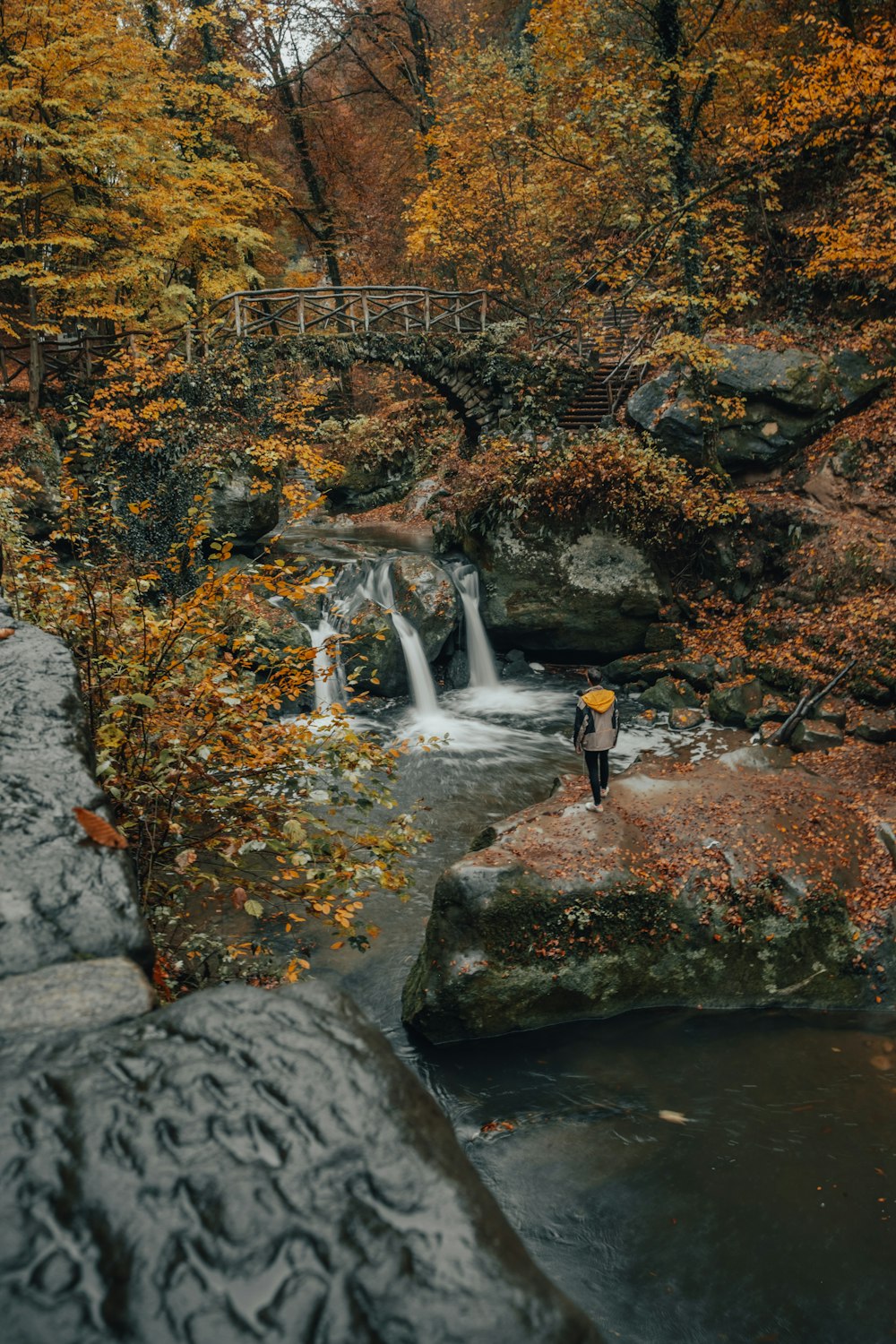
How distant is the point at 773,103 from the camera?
13938 mm

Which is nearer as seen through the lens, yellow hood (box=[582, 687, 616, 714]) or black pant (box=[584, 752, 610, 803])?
black pant (box=[584, 752, 610, 803])

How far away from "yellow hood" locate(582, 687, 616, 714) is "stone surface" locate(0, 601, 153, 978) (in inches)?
237

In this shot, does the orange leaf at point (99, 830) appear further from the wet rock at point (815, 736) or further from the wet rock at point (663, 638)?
the wet rock at point (663, 638)

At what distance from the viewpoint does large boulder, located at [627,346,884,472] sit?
15.5 metres

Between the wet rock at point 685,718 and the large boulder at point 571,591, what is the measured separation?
8.33 ft

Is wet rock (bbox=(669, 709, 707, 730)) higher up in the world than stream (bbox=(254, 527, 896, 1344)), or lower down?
higher up

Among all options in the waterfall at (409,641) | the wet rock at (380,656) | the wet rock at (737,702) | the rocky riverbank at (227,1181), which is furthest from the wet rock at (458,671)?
the rocky riverbank at (227,1181)

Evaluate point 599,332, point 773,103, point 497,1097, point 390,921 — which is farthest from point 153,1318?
point 599,332

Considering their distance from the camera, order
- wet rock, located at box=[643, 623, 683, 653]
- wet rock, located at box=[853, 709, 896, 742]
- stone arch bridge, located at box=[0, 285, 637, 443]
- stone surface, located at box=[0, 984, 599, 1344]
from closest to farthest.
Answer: stone surface, located at box=[0, 984, 599, 1344] < wet rock, located at box=[853, 709, 896, 742] < wet rock, located at box=[643, 623, 683, 653] < stone arch bridge, located at box=[0, 285, 637, 443]

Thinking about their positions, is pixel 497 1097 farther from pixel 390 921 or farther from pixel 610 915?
pixel 390 921

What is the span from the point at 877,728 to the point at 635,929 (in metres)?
6.29

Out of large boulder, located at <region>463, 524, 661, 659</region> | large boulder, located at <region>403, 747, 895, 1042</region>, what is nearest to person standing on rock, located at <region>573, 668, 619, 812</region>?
large boulder, located at <region>403, 747, 895, 1042</region>

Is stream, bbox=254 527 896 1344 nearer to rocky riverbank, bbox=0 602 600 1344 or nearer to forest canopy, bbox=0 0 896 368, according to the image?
rocky riverbank, bbox=0 602 600 1344

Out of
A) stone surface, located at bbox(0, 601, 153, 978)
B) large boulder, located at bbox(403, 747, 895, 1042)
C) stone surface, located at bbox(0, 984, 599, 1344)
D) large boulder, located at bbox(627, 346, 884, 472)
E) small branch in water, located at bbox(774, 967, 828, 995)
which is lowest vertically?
small branch in water, located at bbox(774, 967, 828, 995)
